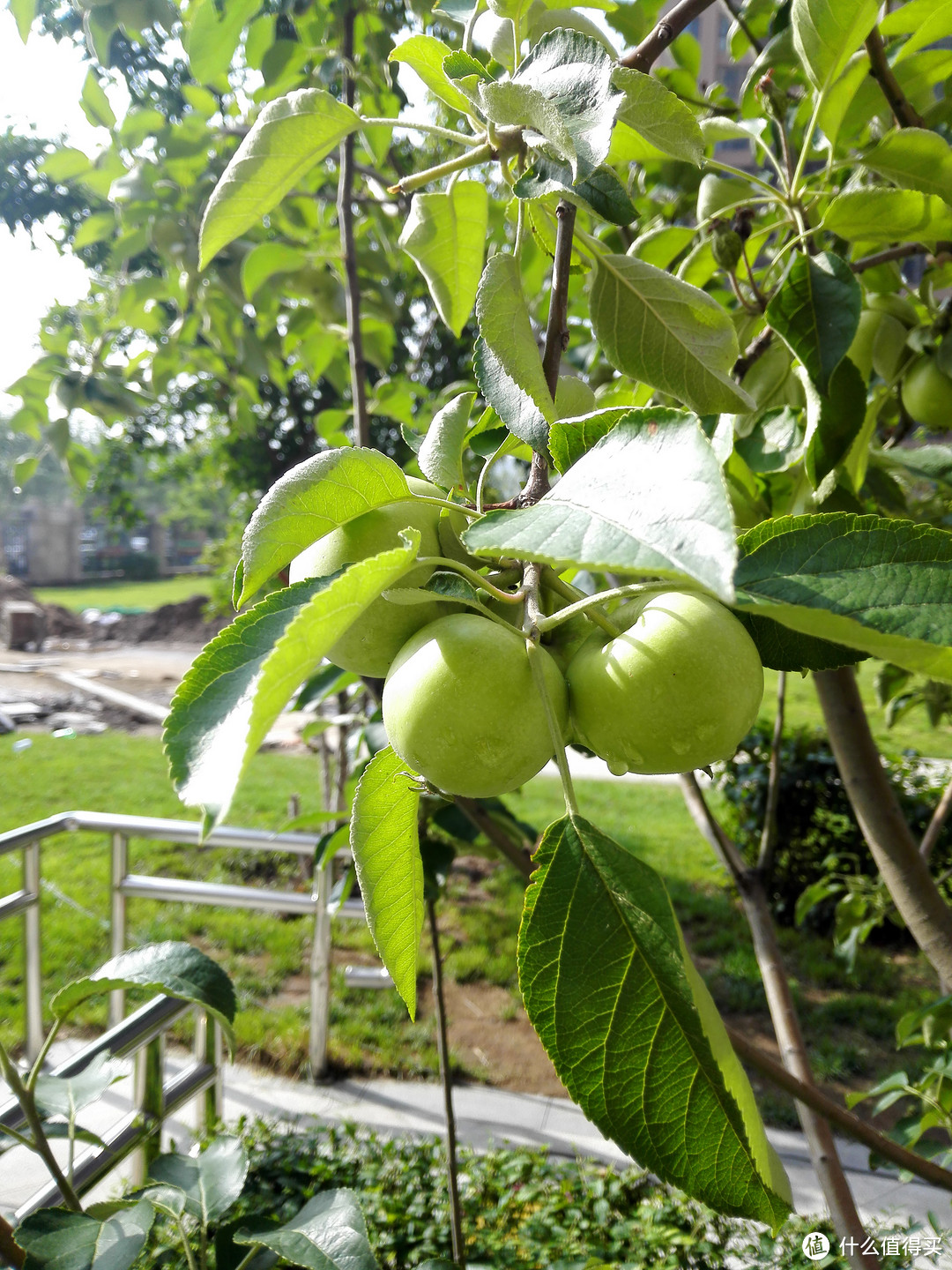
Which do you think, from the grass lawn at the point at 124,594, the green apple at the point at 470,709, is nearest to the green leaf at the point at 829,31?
the green apple at the point at 470,709

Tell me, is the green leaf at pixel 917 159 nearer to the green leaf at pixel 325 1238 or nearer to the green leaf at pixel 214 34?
the green leaf at pixel 214 34

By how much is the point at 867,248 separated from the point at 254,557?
93 cm

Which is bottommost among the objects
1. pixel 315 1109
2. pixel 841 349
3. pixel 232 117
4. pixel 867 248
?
pixel 315 1109

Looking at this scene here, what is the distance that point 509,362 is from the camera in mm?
460

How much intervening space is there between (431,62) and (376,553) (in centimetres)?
39

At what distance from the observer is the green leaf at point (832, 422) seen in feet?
2.07

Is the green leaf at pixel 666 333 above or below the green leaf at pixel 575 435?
above

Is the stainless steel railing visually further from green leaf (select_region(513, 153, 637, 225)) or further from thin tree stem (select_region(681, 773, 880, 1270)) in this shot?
green leaf (select_region(513, 153, 637, 225))

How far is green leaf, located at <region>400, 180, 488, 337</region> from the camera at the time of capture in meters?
0.70

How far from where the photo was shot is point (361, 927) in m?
3.84

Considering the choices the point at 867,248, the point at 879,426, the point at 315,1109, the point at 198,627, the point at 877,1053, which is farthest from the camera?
the point at 198,627

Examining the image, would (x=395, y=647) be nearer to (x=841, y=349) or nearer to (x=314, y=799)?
(x=841, y=349)

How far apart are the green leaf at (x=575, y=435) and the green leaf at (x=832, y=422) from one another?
272 mm

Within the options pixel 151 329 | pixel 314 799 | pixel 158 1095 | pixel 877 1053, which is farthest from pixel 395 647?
pixel 314 799
